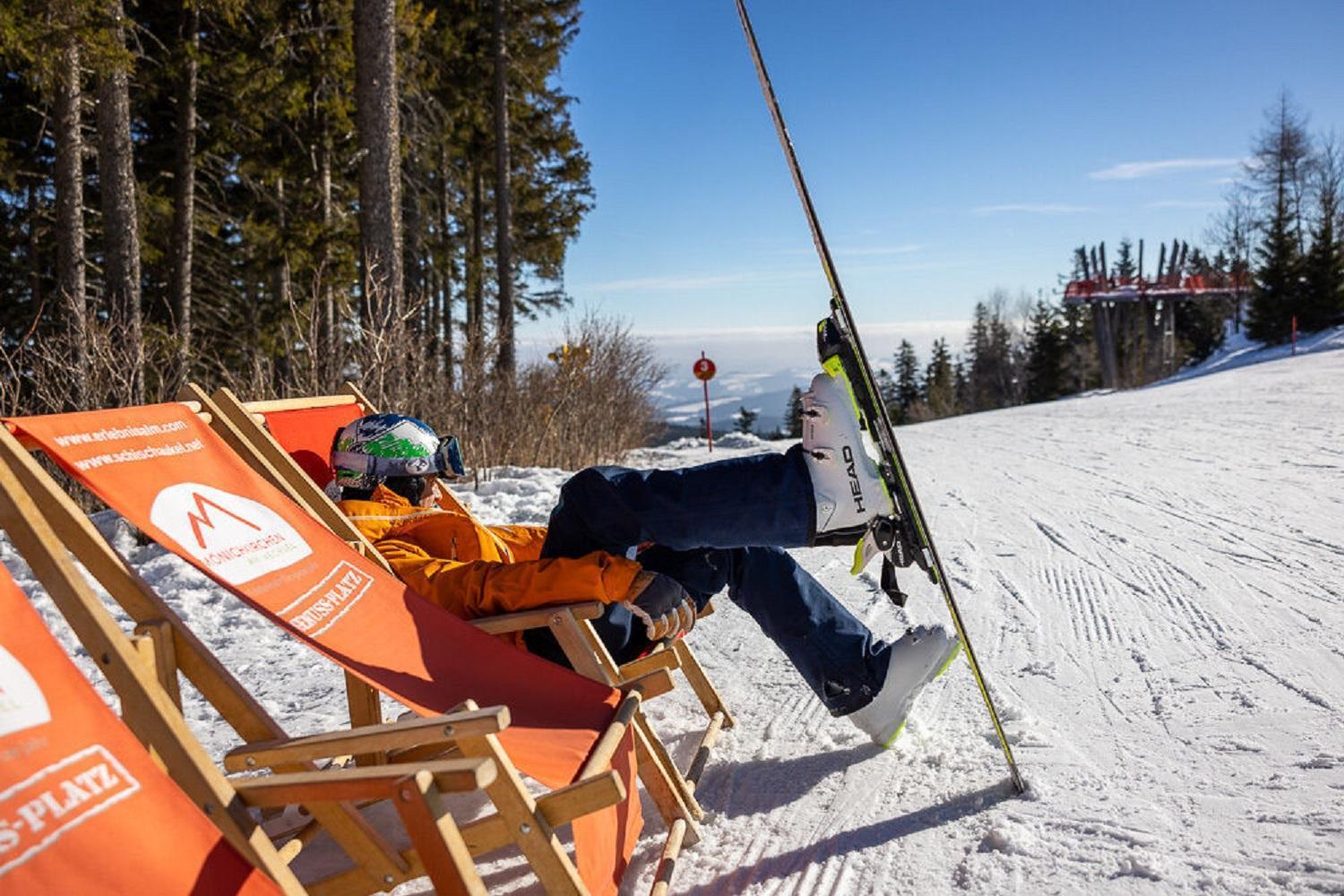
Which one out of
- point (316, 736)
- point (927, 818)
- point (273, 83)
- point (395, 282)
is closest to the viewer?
point (316, 736)

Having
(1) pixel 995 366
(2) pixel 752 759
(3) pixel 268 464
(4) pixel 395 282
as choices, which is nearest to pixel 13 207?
(4) pixel 395 282

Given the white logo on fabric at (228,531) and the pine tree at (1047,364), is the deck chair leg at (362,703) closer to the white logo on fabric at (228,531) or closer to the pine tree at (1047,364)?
the white logo on fabric at (228,531)

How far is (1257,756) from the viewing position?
2.21 metres

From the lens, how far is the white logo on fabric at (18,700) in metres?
1.23

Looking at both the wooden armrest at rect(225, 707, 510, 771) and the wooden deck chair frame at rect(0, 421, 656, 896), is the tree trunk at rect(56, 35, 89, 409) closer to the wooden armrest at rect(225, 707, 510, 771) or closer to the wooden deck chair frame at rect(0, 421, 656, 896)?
the wooden deck chair frame at rect(0, 421, 656, 896)

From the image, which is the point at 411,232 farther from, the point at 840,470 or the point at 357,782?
the point at 357,782

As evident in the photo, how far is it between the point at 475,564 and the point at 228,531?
2.02 feet

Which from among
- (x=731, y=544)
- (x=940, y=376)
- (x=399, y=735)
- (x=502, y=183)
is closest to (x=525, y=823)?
(x=399, y=735)

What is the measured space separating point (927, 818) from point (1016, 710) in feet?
2.23

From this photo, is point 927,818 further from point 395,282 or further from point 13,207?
point 13,207

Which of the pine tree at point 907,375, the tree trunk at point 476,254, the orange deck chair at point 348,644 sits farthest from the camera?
the pine tree at point 907,375

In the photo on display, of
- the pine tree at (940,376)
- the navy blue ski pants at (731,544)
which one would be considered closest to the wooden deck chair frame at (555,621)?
the navy blue ski pants at (731,544)

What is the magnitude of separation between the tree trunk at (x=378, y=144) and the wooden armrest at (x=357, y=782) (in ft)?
19.1

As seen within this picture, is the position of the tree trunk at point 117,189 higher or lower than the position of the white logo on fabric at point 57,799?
higher
